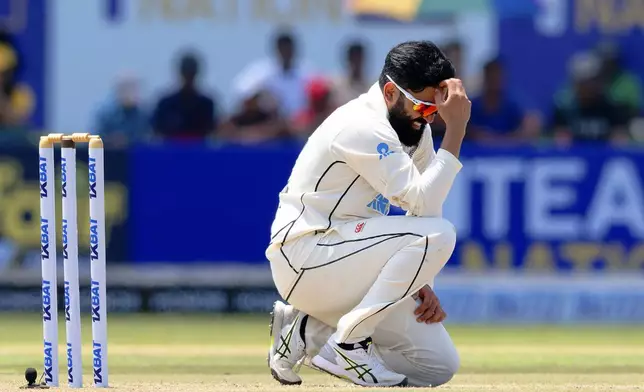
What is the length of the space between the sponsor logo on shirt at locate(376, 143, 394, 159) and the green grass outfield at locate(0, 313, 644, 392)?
91cm

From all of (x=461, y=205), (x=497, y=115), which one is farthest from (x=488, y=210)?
(x=497, y=115)

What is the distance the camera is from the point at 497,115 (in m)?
12.0

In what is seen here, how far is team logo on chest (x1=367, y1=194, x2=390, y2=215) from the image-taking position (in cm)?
583

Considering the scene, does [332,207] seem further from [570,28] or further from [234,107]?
[570,28]

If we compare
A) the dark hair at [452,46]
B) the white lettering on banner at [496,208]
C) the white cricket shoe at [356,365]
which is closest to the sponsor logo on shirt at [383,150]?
the white cricket shoe at [356,365]

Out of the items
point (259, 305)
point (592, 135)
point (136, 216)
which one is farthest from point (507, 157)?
point (136, 216)

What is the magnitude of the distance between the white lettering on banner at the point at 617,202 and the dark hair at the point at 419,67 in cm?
566

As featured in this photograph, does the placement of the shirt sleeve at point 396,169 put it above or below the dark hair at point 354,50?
above

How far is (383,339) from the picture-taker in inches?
228

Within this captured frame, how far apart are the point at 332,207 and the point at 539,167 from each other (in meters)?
5.64

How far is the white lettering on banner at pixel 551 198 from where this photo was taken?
36.3ft

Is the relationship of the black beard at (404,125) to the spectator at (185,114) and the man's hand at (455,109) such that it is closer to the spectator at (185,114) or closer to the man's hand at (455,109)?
the man's hand at (455,109)

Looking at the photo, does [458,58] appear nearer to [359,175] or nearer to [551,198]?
[551,198]

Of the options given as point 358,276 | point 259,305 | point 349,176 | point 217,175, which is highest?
point 349,176
